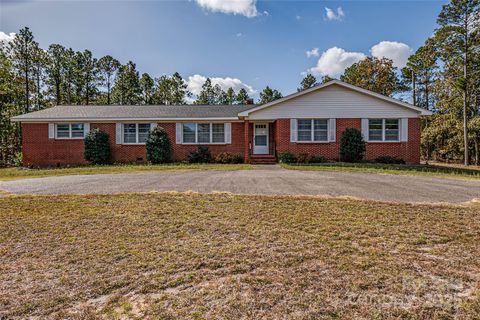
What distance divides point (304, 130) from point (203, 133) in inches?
258

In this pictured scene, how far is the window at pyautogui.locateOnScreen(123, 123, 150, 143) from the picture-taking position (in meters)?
17.9

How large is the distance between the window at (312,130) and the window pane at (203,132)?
19.4ft

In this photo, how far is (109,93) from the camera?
123ft

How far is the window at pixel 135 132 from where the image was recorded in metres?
17.9

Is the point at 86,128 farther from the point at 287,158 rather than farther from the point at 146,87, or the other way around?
the point at 146,87

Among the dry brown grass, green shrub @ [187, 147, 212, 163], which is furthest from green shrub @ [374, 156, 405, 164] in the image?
the dry brown grass

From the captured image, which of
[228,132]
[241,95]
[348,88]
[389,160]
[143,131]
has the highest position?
[241,95]

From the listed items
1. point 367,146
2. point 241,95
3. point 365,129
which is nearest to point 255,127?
point 365,129

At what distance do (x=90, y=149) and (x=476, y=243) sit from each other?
18.3 meters

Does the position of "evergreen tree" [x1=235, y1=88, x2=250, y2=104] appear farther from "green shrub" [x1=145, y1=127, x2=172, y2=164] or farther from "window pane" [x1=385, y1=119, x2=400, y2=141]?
"window pane" [x1=385, y1=119, x2=400, y2=141]

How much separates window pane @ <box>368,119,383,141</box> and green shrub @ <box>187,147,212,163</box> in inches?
397

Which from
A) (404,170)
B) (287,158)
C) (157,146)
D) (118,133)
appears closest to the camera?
(404,170)

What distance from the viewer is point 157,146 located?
16828mm

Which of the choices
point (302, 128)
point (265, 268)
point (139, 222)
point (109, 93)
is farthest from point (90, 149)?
point (109, 93)
